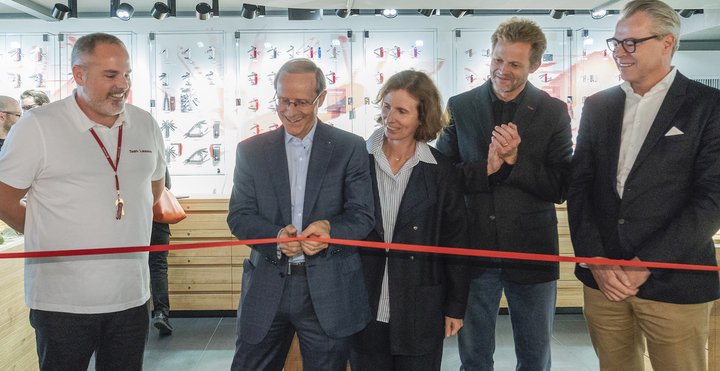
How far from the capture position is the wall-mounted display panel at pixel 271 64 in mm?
7254

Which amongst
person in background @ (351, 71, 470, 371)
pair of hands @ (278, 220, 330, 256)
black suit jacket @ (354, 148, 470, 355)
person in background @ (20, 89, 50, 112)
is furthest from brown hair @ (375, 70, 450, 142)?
person in background @ (20, 89, 50, 112)

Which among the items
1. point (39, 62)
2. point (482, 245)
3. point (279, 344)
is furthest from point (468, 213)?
point (39, 62)

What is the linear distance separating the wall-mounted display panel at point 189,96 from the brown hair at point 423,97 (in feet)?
17.0

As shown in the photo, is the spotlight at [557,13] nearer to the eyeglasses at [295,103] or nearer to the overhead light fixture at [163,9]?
the overhead light fixture at [163,9]

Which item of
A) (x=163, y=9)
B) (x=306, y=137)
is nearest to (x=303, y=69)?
(x=306, y=137)

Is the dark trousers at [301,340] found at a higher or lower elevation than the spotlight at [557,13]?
lower

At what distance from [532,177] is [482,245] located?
36 cm

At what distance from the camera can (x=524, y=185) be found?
2.57 meters

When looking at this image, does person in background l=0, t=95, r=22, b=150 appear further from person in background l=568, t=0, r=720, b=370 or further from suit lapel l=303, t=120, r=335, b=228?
person in background l=568, t=0, r=720, b=370

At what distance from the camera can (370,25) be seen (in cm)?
732

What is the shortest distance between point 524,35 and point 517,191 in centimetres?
66

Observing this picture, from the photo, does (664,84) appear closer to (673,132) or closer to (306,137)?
(673,132)

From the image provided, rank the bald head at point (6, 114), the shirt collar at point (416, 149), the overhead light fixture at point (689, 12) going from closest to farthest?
the shirt collar at point (416, 149)
the bald head at point (6, 114)
the overhead light fixture at point (689, 12)

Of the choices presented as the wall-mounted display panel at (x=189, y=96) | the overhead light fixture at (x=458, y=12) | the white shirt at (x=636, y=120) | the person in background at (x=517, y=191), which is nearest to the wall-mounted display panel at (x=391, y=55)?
the overhead light fixture at (x=458, y=12)
